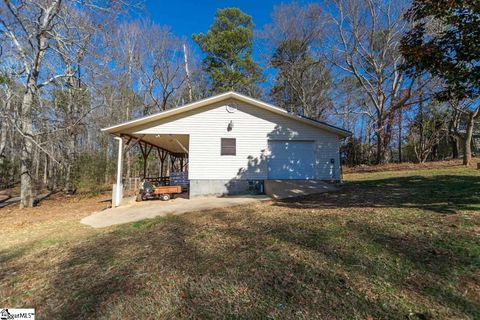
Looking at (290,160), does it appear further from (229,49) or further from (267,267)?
(229,49)

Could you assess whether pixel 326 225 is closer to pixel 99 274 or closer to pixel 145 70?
pixel 99 274

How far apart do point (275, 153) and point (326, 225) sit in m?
6.21

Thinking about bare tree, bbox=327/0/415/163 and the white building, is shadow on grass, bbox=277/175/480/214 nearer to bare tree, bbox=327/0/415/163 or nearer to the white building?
the white building

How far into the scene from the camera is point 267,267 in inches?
136

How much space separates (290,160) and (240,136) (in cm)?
235

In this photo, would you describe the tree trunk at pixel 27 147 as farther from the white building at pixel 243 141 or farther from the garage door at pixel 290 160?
the garage door at pixel 290 160

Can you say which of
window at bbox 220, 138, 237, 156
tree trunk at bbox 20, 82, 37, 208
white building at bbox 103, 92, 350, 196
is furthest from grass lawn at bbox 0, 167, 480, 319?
tree trunk at bbox 20, 82, 37, 208

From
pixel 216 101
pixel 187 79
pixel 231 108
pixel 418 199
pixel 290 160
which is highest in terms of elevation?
pixel 187 79

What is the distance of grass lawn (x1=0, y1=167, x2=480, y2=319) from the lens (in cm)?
266

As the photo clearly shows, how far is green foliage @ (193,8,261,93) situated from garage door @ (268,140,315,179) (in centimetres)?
1238

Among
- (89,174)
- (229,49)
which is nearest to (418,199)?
(89,174)

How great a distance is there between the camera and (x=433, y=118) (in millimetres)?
21078

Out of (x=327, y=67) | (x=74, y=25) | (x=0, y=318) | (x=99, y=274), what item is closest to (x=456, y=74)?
(x=99, y=274)

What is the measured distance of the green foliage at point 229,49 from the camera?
21453 millimetres
